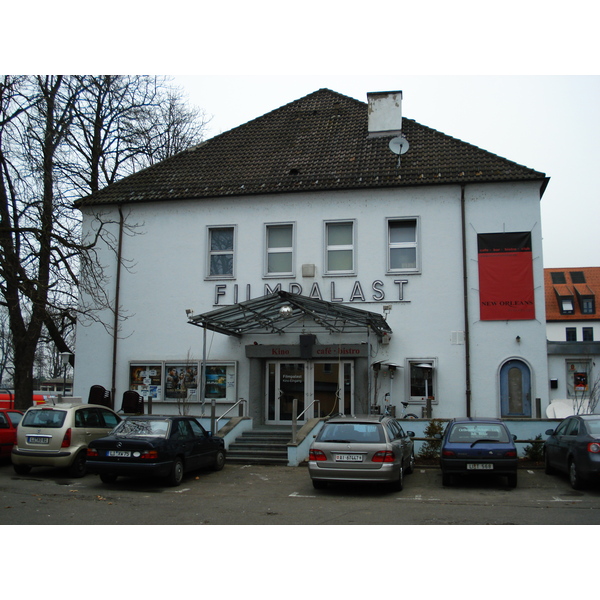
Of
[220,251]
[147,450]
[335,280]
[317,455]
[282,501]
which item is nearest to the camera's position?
[282,501]

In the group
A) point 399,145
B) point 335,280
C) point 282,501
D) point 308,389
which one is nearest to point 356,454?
point 282,501

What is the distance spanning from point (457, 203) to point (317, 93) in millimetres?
9120

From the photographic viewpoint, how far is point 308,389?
20.3 meters

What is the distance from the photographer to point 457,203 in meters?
19.8

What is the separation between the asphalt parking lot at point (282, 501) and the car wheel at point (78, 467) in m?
0.27

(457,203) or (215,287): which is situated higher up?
(457,203)

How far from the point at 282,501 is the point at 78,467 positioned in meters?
5.43

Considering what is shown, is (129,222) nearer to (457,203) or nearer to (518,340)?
(457,203)

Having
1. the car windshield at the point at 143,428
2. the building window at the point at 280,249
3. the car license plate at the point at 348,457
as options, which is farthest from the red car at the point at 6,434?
the car license plate at the point at 348,457

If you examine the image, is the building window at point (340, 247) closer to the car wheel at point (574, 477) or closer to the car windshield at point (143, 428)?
the car windshield at point (143, 428)

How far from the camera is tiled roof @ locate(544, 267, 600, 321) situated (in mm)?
71750

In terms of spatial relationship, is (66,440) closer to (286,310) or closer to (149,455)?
(149,455)

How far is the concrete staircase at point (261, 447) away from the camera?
56.4ft

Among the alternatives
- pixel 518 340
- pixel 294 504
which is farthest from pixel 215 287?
pixel 294 504
